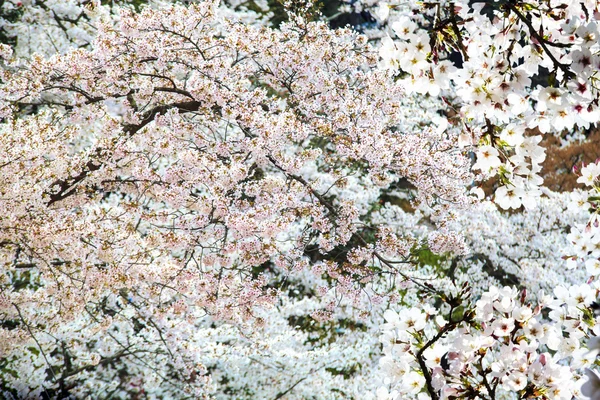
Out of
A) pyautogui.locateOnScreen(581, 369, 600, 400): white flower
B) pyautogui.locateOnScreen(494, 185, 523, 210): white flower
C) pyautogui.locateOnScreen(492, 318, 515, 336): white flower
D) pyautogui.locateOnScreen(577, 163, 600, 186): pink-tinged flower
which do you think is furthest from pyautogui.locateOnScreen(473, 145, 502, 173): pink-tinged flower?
pyautogui.locateOnScreen(581, 369, 600, 400): white flower

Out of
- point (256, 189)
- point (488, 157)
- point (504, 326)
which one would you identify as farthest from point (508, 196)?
point (256, 189)

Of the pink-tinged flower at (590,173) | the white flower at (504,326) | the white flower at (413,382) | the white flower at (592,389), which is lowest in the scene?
the white flower at (592,389)

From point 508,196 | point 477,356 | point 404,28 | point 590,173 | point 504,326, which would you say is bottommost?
point 477,356

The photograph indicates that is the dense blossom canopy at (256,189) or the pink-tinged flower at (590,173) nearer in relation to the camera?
the dense blossom canopy at (256,189)

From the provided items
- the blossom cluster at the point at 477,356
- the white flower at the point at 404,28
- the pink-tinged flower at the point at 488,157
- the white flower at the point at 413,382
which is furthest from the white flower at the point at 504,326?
the white flower at the point at 404,28

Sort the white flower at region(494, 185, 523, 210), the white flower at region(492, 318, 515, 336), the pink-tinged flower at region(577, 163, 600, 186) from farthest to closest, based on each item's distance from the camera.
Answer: the pink-tinged flower at region(577, 163, 600, 186) < the white flower at region(492, 318, 515, 336) < the white flower at region(494, 185, 523, 210)

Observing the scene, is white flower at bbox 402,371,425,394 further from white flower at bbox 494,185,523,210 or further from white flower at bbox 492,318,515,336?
white flower at bbox 494,185,523,210

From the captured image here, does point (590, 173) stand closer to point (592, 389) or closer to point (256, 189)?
point (592, 389)

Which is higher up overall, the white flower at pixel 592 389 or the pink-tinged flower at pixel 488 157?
the pink-tinged flower at pixel 488 157

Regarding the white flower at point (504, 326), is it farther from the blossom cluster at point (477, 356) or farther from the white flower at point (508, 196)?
the white flower at point (508, 196)

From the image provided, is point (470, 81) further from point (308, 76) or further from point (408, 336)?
point (308, 76)

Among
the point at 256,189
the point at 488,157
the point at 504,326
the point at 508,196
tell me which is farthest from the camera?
the point at 256,189

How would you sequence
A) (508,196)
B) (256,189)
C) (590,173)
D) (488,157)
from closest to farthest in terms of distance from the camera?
(488,157) → (508,196) → (590,173) → (256,189)

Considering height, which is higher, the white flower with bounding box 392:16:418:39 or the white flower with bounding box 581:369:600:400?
the white flower with bounding box 392:16:418:39
